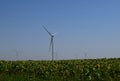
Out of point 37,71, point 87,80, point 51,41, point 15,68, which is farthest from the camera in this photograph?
point 51,41

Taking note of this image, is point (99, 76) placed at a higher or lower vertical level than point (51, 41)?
lower

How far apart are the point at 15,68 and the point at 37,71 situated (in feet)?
13.5

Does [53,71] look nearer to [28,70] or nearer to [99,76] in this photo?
[28,70]

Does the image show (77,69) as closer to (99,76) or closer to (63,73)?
(63,73)

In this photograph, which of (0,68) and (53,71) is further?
(0,68)

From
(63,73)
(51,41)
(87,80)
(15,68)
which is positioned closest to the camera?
(87,80)

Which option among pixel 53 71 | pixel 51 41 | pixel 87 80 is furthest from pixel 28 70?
pixel 51 41

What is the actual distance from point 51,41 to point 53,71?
18579 millimetres

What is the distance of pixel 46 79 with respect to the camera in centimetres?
2183

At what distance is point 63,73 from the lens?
26016 millimetres

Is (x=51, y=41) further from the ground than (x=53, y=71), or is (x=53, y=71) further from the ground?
(x=51, y=41)

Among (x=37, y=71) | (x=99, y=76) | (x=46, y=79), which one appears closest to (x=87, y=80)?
(x=99, y=76)

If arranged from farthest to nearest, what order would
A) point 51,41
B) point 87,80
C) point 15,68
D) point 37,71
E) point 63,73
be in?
point 51,41
point 15,68
point 37,71
point 63,73
point 87,80

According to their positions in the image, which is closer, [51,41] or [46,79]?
[46,79]
